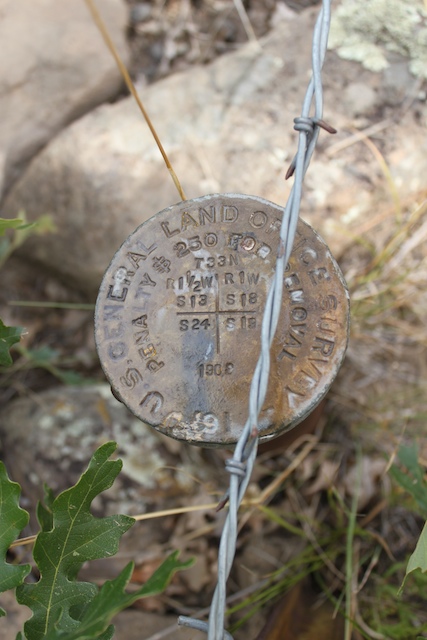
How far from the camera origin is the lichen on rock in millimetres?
2186

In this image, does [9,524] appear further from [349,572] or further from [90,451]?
[349,572]

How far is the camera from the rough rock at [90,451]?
6.81 ft

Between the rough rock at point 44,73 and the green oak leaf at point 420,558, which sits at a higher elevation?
the rough rock at point 44,73

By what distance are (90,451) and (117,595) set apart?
1124 mm

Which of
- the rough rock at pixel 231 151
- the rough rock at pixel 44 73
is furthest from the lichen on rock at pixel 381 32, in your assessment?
the rough rock at pixel 44 73

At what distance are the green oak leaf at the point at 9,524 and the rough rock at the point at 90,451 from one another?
76 centimetres

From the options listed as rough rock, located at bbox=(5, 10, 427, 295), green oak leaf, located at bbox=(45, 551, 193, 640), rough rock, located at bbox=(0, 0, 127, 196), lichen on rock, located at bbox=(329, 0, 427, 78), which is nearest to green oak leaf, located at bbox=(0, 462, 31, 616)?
green oak leaf, located at bbox=(45, 551, 193, 640)

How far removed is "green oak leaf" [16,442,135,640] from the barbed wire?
0.33 m

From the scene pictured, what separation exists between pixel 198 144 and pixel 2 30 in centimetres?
100

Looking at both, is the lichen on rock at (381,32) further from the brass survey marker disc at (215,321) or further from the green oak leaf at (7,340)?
the green oak leaf at (7,340)

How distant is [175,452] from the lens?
2180 mm

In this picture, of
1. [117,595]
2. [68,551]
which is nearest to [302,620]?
[68,551]

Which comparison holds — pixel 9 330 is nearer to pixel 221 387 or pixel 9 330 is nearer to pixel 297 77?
pixel 221 387

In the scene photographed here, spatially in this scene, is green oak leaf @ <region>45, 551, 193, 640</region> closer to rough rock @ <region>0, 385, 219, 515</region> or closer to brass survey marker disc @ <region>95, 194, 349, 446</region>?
brass survey marker disc @ <region>95, 194, 349, 446</region>
